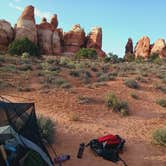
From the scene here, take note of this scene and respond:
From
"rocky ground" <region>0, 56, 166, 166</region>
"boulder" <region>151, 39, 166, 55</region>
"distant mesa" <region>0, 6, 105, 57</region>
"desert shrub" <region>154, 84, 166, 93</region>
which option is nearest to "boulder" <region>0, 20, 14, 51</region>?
"distant mesa" <region>0, 6, 105, 57</region>

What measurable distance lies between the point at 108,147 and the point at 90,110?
441 centimetres

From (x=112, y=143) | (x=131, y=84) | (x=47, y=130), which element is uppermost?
(x=131, y=84)

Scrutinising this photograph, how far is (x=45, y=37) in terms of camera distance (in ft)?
151

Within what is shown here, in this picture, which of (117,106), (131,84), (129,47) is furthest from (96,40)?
(117,106)

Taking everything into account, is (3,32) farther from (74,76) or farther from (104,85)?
(104,85)

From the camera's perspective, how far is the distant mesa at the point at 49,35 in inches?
1698

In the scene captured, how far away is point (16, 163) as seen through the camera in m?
4.97

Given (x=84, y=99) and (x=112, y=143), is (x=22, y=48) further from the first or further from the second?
(x=112, y=143)

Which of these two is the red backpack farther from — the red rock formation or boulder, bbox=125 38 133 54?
boulder, bbox=125 38 133 54

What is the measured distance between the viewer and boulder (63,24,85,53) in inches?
1960

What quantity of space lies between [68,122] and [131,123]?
2386 mm

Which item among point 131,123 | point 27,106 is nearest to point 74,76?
point 131,123

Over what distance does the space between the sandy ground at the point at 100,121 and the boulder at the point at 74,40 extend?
33.9 meters

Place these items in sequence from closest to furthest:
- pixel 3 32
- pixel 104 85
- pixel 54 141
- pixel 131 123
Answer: pixel 54 141 → pixel 131 123 → pixel 104 85 → pixel 3 32
